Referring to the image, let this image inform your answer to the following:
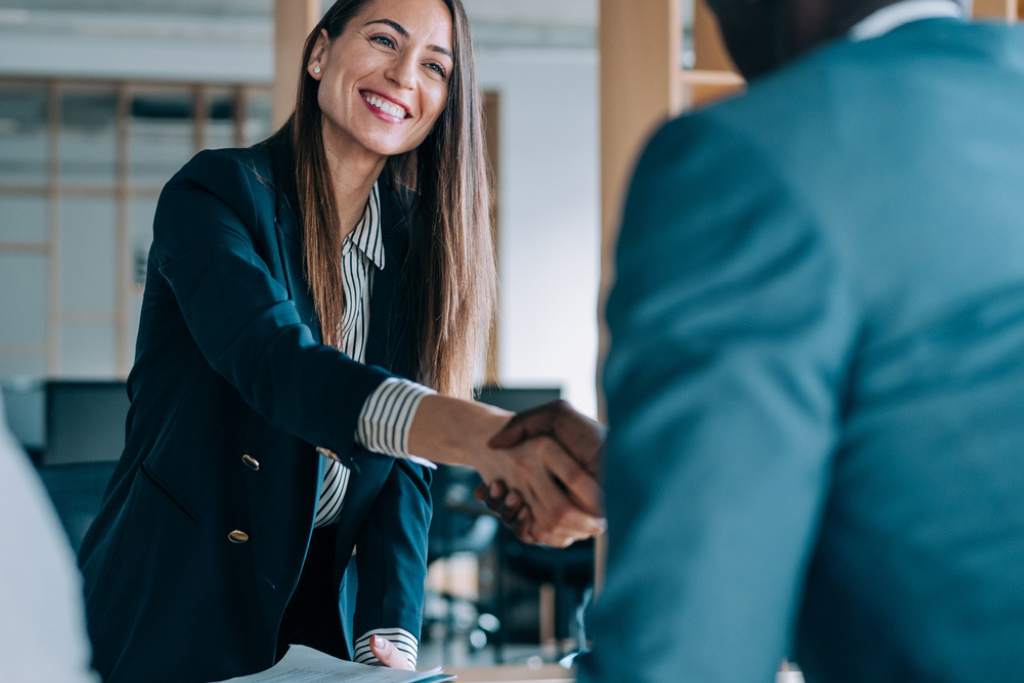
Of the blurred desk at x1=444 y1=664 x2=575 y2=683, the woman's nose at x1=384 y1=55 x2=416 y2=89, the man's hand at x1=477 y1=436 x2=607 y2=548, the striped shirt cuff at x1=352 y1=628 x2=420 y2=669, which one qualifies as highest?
the woman's nose at x1=384 y1=55 x2=416 y2=89

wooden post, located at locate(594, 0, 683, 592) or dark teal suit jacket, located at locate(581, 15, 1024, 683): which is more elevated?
wooden post, located at locate(594, 0, 683, 592)

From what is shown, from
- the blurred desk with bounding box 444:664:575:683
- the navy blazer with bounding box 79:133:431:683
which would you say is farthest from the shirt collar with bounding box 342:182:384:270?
the blurred desk with bounding box 444:664:575:683

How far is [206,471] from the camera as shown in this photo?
3.61 ft

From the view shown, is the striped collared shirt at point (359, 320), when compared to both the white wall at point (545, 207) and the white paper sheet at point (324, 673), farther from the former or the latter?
the white wall at point (545, 207)

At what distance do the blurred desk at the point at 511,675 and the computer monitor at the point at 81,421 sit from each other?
178 cm

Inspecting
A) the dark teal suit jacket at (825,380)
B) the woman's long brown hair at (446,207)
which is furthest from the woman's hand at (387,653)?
the dark teal suit jacket at (825,380)

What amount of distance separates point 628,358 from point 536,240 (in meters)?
7.27

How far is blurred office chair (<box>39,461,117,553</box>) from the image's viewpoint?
4.77ft

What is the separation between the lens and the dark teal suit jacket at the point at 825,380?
0.42 meters

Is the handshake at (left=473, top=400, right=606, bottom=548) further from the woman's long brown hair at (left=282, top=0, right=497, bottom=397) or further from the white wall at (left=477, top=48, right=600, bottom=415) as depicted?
the white wall at (left=477, top=48, right=600, bottom=415)

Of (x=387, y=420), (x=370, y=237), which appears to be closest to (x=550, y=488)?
(x=387, y=420)

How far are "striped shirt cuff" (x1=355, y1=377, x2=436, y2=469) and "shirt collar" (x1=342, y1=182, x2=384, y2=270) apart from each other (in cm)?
46

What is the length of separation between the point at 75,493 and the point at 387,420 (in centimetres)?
88

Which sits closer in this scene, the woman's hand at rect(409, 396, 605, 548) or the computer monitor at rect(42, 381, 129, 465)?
the woman's hand at rect(409, 396, 605, 548)
